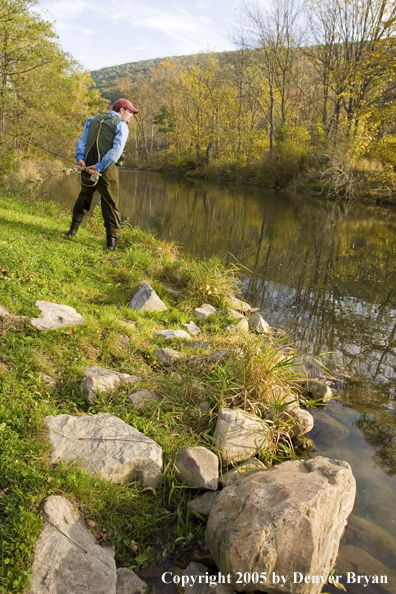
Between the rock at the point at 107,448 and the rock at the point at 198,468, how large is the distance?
18cm

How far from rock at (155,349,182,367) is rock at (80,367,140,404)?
0.49 m

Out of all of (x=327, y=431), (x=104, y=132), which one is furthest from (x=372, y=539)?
(x=104, y=132)

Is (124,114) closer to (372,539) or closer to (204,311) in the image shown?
(204,311)

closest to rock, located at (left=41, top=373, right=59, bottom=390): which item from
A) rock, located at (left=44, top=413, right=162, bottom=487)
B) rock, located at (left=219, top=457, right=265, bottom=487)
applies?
rock, located at (left=44, top=413, right=162, bottom=487)

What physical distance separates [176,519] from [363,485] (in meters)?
1.67

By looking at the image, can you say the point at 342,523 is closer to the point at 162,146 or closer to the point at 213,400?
the point at 213,400

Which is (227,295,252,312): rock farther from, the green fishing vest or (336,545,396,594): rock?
(336,545,396,594): rock

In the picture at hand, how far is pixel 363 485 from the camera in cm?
356

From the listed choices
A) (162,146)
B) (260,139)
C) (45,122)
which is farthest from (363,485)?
(162,146)

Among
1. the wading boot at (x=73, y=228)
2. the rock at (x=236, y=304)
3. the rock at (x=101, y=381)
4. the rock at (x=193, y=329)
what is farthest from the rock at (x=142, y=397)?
the wading boot at (x=73, y=228)

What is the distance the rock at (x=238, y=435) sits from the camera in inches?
134

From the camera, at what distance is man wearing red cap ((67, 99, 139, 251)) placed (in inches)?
248

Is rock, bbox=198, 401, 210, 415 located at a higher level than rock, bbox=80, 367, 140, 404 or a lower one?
lower

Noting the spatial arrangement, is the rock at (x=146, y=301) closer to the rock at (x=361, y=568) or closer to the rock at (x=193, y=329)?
the rock at (x=193, y=329)
